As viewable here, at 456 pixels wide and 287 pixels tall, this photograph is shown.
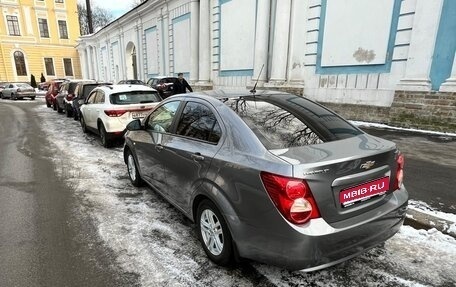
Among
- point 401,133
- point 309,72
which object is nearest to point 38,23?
point 309,72

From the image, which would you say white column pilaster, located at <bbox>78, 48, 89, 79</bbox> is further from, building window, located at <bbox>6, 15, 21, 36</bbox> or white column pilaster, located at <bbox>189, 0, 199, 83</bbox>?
white column pilaster, located at <bbox>189, 0, 199, 83</bbox>

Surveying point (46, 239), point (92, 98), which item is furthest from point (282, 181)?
point (92, 98)

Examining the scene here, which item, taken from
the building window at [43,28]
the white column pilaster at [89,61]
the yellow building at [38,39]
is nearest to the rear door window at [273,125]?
the white column pilaster at [89,61]

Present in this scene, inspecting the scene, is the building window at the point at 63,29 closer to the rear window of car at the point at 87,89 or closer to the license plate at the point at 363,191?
the rear window of car at the point at 87,89

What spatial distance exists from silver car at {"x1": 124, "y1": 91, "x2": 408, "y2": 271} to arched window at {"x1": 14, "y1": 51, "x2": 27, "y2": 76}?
5419cm

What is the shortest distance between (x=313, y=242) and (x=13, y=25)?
57182mm

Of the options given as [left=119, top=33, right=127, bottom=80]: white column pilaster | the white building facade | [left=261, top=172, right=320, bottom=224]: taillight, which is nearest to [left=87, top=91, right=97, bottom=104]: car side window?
the white building facade

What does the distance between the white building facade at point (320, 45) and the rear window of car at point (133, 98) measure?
13.0 feet

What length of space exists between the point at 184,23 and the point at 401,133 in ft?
53.9

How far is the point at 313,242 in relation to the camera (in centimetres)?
213

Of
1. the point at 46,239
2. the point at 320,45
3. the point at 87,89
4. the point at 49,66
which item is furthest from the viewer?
the point at 49,66

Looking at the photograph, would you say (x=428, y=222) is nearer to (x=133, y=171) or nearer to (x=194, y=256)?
(x=194, y=256)

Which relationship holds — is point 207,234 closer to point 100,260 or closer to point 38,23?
point 100,260

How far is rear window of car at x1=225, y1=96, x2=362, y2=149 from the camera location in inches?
102
